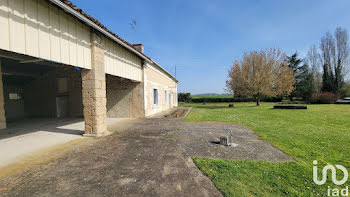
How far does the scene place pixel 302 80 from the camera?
1302 inches

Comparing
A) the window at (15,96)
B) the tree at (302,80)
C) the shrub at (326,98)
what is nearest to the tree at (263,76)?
the shrub at (326,98)

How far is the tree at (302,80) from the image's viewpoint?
31.1m

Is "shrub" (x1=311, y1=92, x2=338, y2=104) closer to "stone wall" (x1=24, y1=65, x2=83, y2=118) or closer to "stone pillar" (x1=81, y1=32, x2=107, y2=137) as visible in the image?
"stone pillar" (x1=81, y1=32, x2=107, y2=137)

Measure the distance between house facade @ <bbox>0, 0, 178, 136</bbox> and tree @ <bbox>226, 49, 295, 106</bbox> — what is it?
15.1 meters

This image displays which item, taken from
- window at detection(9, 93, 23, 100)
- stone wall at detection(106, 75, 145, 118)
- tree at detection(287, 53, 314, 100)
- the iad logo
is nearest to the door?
window at detection(9, 93, 23, 100)

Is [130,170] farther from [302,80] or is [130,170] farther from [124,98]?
[302,80]

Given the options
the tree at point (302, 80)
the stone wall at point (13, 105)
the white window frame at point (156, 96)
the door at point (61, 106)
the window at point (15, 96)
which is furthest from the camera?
the tree at point (302, 80)

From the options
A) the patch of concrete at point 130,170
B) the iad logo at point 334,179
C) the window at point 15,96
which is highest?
the window at point 15,96

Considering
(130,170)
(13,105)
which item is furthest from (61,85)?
(130,170)

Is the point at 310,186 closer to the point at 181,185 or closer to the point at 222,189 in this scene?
the point at 222,189

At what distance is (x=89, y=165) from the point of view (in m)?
3.34

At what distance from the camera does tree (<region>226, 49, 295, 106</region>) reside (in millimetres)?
21145

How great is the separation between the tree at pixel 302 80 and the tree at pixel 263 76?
47.6ft

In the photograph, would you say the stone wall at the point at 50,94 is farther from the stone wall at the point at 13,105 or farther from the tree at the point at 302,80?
the tree at the point at 302,80
